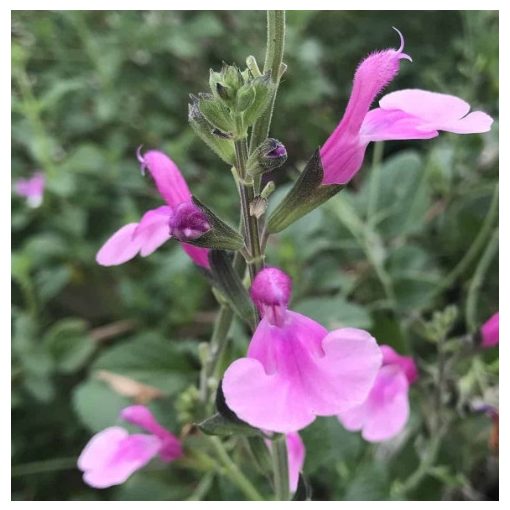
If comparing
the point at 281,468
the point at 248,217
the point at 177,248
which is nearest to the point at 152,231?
the point at 248,217

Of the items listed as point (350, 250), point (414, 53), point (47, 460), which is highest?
point (414, 53)

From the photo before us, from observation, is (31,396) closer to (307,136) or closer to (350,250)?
(350,250)

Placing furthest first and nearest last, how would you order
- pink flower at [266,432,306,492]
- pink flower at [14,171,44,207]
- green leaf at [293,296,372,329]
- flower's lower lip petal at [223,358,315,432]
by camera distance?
pink flower at [14,171,44,207] < green leaf at [293,296,372,329] < pink flower at [266,432,306,492] < flower's lower lip petal at [223,358,315,432]

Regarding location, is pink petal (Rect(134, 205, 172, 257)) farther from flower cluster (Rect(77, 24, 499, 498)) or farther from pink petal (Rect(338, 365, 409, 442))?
pink petal (Rect(338, 365, 409, 442))

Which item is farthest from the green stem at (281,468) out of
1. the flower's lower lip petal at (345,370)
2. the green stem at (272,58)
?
the green stem at (272,58)

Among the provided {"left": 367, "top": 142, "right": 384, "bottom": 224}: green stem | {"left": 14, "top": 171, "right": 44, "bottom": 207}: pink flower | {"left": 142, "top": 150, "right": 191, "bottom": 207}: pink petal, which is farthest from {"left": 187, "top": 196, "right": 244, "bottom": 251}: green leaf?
{"left": 14, "top": 171, "right": 44, "bottom": 207}: pink flower

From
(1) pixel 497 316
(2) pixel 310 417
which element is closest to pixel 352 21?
(1) pixel 497 316
